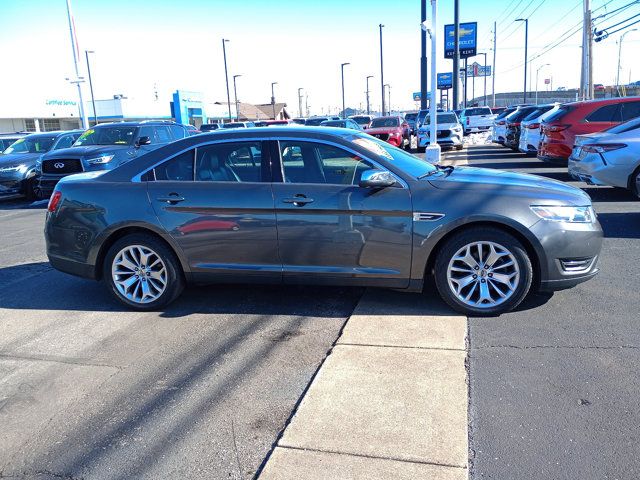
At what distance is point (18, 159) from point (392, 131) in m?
13.7

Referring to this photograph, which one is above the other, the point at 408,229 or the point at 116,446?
the point at 408,229

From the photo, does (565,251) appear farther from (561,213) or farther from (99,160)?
(99,160)

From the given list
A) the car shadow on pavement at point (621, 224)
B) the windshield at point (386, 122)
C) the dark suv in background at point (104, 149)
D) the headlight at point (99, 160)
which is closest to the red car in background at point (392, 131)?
the windshield at point (386, 122)

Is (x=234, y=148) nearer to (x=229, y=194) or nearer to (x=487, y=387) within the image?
(x=229, y=194)

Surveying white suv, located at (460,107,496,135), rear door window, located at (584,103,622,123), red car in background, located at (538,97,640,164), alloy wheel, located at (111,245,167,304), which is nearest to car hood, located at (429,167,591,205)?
alloy wheel, located at (111,245,167,304)

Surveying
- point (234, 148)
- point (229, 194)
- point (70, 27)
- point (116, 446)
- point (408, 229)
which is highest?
point (70, 27)

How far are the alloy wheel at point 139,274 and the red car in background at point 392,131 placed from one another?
56.5 feet

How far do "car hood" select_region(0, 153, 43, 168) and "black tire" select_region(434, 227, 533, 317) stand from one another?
12.8 metres

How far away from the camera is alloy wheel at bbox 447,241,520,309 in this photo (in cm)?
450

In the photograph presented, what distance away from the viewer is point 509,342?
161 inches

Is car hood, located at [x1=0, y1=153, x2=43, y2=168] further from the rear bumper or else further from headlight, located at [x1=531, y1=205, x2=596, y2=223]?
headlight, located at [x1=531, y1=205, x2=596, y2=223]

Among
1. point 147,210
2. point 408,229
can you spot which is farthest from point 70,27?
point 408,229

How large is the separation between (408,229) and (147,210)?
2349mm

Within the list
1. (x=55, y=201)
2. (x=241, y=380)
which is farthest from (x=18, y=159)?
(x=241, y=380)
